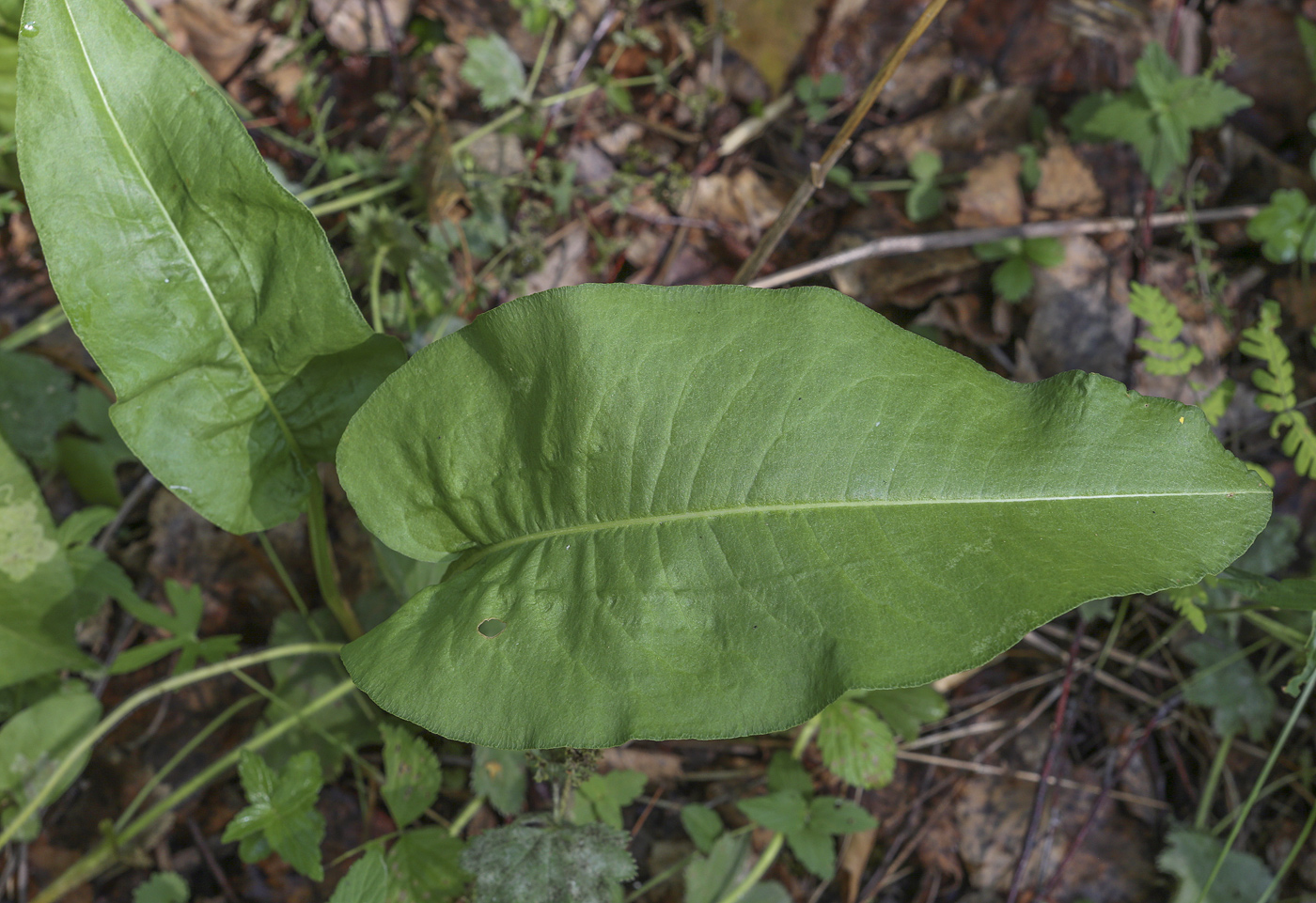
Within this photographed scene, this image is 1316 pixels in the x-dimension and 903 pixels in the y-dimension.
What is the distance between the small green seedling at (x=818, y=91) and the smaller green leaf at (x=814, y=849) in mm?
2038

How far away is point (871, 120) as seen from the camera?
2.55 meters

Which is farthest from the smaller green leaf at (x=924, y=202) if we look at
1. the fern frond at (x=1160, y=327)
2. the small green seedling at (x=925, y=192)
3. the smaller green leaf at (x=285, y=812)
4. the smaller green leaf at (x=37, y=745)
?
the smaller green leaf at (x=37, y=745)

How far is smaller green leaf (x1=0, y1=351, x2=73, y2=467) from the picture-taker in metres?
→ 2.14

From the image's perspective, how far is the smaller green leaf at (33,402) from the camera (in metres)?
2.14

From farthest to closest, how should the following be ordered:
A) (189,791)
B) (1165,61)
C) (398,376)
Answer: (1165,61) < (189,791) < (398,376)

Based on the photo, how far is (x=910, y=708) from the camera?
1836mm

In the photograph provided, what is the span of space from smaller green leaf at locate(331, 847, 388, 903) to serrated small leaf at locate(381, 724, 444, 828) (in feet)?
0.62

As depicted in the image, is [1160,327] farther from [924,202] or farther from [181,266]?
[181,266]

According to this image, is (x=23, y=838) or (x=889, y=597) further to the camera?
(x=23, y=838)

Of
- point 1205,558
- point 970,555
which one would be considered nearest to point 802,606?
point 970,555

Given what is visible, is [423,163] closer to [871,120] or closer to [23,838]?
[871,120]

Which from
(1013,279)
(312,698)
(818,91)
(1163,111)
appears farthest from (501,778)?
(1163,111)

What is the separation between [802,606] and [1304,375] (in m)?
1.96

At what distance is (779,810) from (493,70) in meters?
2.16
